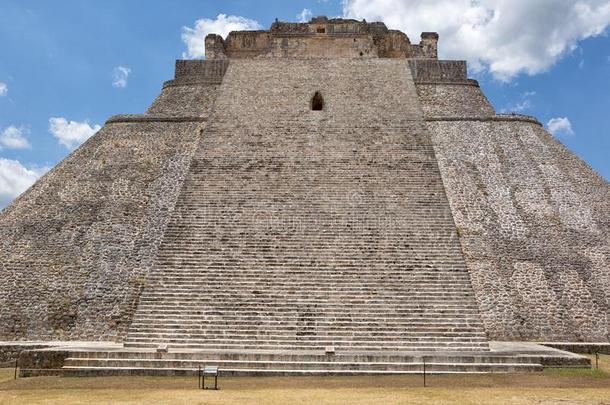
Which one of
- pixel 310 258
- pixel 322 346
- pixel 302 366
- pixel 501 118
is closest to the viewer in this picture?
pixel 302 366

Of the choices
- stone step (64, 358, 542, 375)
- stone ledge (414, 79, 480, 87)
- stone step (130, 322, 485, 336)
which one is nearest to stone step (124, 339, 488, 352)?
stone step (130, 322, 485, 336)

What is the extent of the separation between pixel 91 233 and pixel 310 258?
411 centimetres

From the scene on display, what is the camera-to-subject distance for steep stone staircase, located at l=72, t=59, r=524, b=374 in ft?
27.5

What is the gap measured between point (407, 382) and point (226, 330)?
3.10 metres

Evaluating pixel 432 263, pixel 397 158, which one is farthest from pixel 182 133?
pixel 432 263

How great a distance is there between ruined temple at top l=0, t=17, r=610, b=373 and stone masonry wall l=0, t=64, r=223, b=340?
38mm

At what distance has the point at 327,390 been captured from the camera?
6.23m

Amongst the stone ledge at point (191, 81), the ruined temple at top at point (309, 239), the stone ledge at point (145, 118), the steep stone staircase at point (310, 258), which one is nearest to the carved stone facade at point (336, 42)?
the stone ledge at point (191, 81)

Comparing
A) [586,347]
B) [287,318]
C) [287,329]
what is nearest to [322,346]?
[287,329]

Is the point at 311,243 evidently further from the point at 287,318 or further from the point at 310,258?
the point at 287,318

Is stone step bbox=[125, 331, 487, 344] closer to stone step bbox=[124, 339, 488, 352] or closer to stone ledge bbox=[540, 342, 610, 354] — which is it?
stone step bbox=[124, 339, 488, 352]

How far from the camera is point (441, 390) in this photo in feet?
20.5

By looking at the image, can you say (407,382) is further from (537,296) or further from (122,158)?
(122,158)

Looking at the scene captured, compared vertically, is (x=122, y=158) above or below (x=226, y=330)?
above
